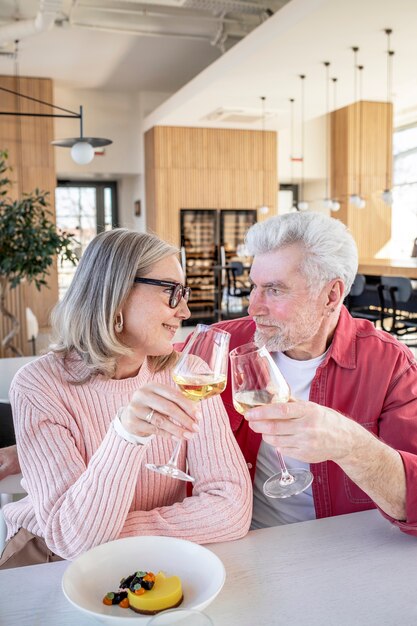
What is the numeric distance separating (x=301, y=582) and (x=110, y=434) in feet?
1.45

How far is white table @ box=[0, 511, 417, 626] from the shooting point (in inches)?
39.4

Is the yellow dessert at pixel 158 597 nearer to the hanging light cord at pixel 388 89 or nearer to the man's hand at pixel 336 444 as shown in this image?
the man's hand at pixel 336 444

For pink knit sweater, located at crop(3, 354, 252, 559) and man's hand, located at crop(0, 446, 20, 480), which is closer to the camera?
pink knit sweater, located at crop(3, 354, 252, 559)

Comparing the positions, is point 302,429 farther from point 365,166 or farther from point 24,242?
point 365,166

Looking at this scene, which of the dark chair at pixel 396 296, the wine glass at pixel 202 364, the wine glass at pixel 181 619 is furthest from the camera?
the dark chair at pixel 396 296

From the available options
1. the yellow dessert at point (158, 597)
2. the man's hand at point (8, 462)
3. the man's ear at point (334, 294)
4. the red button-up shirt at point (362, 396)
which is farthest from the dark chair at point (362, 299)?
the yellow dessert at point (158, 597)

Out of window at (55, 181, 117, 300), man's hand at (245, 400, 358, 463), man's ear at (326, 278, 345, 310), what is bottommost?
man's hand at (245, 400, 358, 463)

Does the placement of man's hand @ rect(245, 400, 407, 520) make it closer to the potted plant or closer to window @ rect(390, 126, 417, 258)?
the potted plant

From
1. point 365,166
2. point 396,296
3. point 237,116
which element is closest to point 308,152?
point 365,166

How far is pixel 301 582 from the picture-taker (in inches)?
43.5

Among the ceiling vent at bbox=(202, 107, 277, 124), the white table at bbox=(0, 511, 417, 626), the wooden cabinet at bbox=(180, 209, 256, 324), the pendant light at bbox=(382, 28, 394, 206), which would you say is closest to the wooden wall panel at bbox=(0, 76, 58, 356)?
the wooden cabinet at bbox=(180, 209, 256, 324)

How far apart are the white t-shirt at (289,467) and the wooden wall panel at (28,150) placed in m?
9.15

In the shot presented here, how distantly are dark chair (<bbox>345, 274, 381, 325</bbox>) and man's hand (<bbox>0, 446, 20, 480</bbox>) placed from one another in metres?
5.93

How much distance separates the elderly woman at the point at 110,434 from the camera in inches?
48.4
